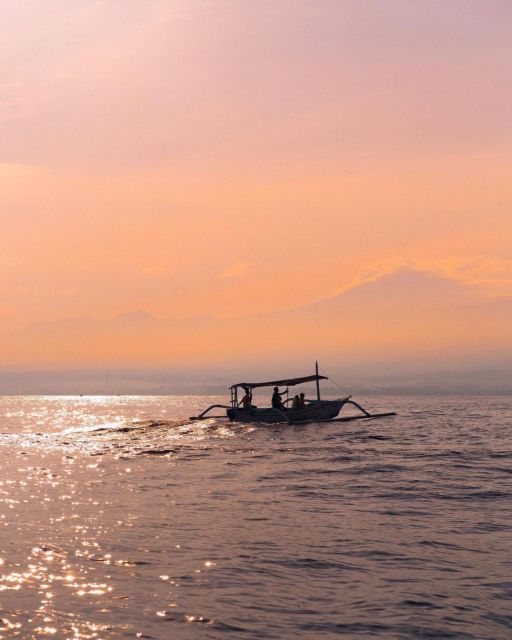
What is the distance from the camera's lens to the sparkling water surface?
11.9m

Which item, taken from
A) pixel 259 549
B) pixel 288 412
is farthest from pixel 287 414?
pixel 259 549

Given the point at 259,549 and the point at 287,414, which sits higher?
the point at 287,414

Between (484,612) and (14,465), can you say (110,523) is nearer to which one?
(484,612)

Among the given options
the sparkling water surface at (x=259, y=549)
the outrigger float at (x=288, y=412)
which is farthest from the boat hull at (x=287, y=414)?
the sparkling water surface at (x=259, y=549)

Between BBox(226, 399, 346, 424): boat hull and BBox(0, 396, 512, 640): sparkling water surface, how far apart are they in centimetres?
2791

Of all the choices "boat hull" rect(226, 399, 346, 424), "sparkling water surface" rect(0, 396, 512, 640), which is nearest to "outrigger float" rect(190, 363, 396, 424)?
"boat hull" rect(226, 399, 346, 424)

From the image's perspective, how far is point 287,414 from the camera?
63.4 meters

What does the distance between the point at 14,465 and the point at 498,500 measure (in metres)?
26.5

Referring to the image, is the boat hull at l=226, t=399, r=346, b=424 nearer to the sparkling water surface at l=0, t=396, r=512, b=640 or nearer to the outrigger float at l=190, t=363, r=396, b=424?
the outrigger float at l=190, t=363, r=396, b=424

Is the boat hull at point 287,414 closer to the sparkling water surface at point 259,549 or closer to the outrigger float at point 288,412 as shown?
the outrigger float at point 288,412

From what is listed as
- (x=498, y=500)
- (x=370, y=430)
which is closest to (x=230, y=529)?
(x=498, y=500)

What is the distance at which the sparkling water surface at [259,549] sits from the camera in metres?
11.9

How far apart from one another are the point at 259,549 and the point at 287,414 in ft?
Result: 154

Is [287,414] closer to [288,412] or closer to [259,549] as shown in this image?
[288,412]
